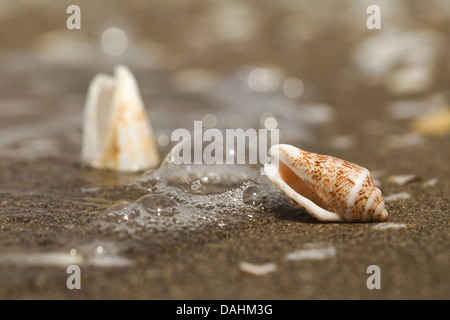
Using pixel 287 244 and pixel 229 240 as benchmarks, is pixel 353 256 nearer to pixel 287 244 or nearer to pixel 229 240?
pixel 287 244

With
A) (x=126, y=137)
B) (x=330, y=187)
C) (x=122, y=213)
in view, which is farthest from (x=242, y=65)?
(x=122, y=213)

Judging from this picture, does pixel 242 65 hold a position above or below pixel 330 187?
above

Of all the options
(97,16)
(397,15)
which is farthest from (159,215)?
(97,16)

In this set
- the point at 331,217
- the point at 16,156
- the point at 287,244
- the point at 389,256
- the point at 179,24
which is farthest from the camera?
the point at 179,24

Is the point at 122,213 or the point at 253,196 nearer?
the point at 122,213

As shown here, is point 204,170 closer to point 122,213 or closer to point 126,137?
point 122,213

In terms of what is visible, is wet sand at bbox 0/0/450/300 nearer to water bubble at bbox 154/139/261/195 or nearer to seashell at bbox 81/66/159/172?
seashell at bbox 81/66/159/172
